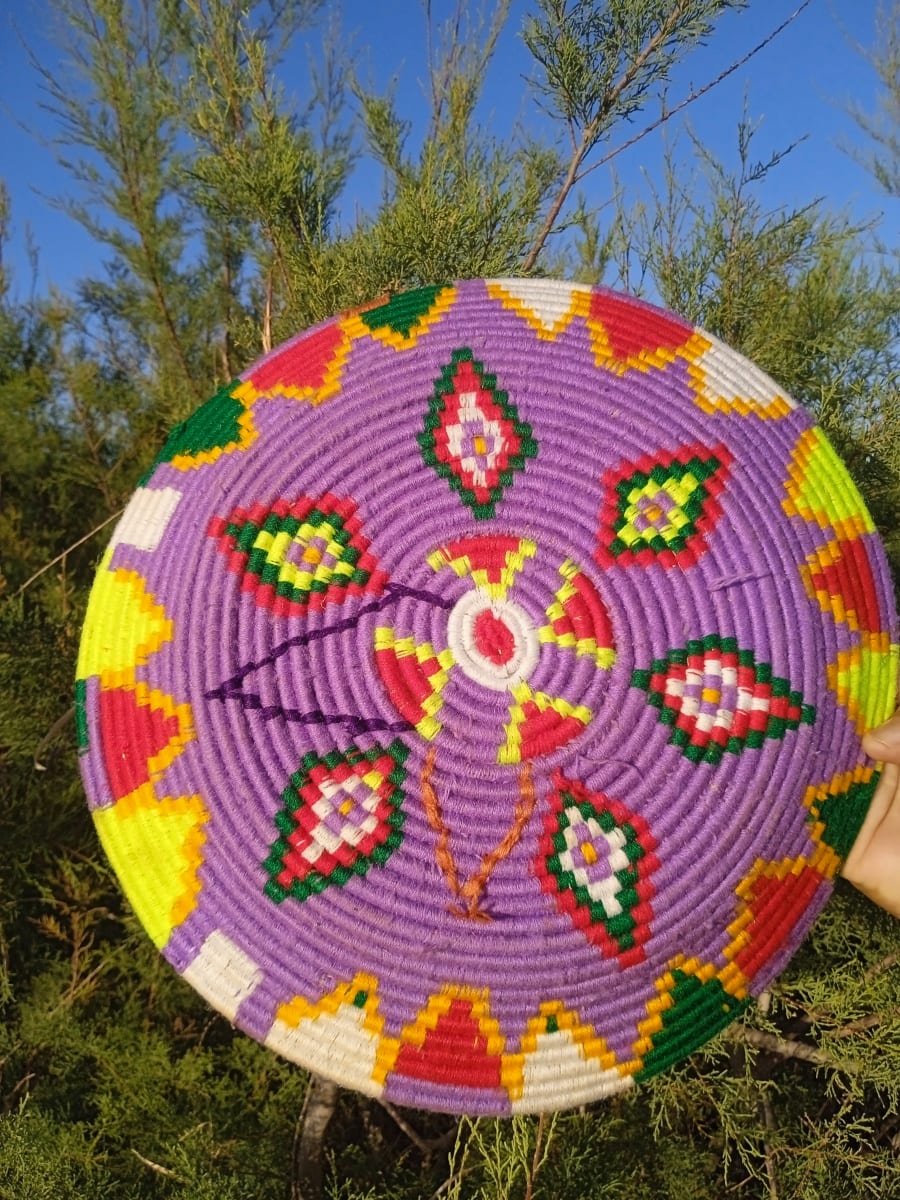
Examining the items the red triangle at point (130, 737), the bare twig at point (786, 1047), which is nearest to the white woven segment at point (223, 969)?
the red triangle at point (130, 737)

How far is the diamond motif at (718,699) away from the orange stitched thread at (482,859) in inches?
4.2

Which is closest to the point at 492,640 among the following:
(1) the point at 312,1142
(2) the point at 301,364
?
(2) the point at 301,364

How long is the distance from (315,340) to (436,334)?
0.29ft

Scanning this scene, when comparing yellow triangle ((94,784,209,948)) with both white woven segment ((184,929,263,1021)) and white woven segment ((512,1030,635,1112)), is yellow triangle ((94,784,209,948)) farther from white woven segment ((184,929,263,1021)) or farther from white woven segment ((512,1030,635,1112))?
white woven segment ((512,1030,635,1112))

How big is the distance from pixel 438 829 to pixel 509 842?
0.05m

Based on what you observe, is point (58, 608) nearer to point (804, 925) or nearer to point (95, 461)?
point (95, 461)

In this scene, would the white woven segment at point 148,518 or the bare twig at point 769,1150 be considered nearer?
the white woven segment at point 148,518

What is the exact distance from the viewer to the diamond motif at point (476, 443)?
0.52m

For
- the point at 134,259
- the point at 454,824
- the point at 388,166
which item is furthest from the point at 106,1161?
the point at 134,259

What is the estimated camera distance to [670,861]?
1.63 ft

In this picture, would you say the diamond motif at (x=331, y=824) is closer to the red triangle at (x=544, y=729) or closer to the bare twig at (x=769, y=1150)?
the red triangle at (x=544, y=729)

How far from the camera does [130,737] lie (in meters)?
0.49

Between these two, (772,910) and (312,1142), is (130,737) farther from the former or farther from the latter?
(312,1142)

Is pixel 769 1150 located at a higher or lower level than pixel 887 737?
lower
